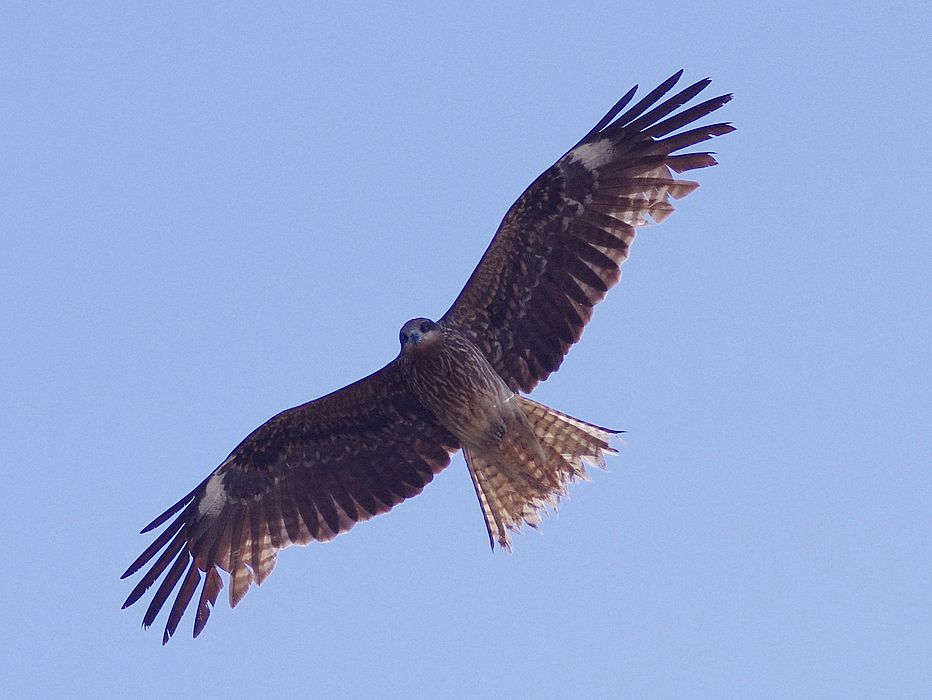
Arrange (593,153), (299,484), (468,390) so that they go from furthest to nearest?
(299,484)
(593,153)
(468,390)

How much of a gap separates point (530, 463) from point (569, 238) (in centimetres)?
170

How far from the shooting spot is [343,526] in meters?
13.0

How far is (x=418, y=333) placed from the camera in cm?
1232

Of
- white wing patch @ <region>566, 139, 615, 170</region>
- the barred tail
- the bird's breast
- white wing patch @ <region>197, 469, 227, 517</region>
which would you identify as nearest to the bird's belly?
the bird's breast

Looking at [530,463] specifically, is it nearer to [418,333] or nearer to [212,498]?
[418,333]

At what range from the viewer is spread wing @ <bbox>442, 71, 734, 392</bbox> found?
1220 cm

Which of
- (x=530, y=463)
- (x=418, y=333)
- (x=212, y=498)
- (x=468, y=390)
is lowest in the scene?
(x=530, y=463)

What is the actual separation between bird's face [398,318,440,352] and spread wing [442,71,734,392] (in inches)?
9.6

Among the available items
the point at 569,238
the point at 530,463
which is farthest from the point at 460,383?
the point at 569,238

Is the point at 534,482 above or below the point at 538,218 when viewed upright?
below

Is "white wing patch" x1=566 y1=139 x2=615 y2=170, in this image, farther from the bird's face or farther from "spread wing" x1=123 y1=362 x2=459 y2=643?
"spread wing" x1=123 y1=362 x2=459 y2=643

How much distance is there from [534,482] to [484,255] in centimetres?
175

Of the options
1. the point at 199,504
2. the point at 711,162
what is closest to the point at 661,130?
the point at 711,162

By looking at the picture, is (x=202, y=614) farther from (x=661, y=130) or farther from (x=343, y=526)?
(x=661, y=130)
